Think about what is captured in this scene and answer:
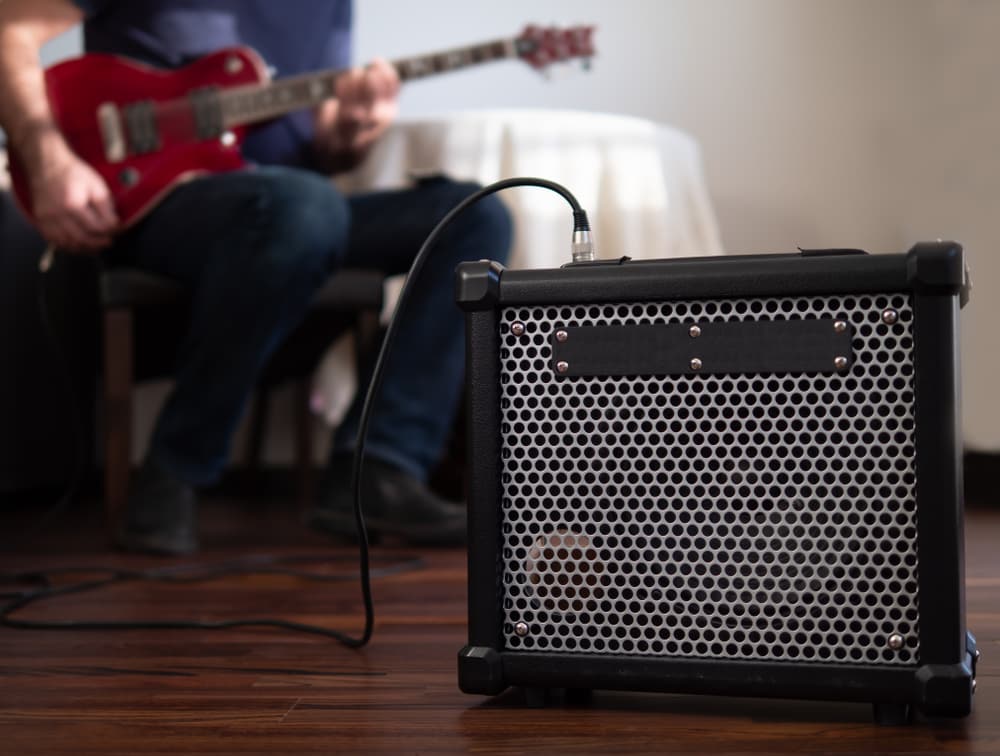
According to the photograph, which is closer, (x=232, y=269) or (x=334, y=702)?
(x=334, y=702)

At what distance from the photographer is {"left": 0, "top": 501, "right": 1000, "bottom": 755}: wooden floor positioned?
581 millimetres

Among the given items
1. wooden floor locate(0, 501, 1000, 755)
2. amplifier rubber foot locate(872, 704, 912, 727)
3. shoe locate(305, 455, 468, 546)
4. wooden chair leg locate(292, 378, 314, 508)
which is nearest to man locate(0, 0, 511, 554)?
shoe locate(305, 455, 468, 546)

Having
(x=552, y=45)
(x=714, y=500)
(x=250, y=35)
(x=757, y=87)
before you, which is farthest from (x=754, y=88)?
(x=714, y=500)

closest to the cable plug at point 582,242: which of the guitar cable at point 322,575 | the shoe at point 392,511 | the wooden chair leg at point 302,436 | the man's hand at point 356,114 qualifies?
the guitar cable at point 322,575

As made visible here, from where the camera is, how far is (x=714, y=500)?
595mm

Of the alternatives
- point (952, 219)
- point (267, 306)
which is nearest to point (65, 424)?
point (267, 306)

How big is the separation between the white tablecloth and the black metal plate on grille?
4.18 ft

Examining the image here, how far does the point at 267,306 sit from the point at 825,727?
38.5 inches

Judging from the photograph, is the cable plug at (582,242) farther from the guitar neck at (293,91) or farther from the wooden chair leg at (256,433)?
the wooden chair leg at (256,433)

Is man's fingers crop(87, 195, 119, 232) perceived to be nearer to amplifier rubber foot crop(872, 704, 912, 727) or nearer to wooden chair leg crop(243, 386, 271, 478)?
wooden chair leg crop(243, 386, 271, 478)

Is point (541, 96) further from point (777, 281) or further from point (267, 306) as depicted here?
point (777, 281)

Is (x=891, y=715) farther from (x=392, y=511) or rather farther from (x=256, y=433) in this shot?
(x=256, y=433)

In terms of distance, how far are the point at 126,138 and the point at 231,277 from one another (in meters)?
0.29

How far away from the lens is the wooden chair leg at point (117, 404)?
4.98 ft
